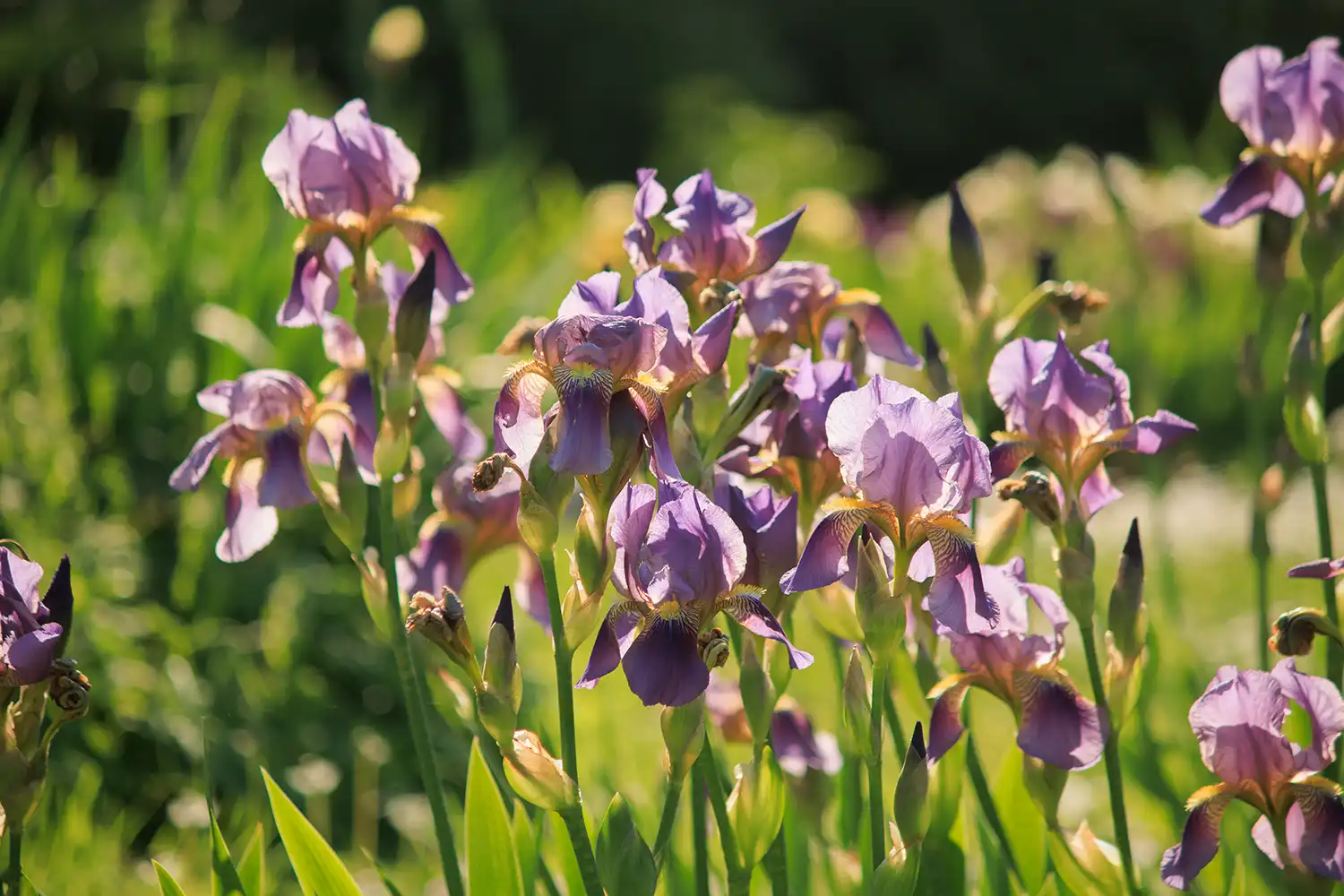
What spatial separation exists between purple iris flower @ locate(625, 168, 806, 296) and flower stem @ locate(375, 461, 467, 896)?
346mm

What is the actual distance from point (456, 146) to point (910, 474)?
32.0 feet

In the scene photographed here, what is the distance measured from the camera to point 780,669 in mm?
1176

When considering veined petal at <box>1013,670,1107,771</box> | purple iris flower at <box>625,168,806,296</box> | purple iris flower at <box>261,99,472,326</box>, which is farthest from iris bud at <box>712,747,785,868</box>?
purple iris flower at <box>261,99,472,326</box>

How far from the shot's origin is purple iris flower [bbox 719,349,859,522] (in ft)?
3.69

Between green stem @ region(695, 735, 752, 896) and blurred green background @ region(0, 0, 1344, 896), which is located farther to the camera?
blurred green background @ region(0, 0, 1344, 896)

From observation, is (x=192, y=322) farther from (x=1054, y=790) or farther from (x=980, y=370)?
(x=1054, y=790)

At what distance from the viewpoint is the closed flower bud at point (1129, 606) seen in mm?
1191

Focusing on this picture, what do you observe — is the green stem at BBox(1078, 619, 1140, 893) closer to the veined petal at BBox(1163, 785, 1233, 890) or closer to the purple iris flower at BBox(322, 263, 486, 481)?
the veined petal at BBox(1163, 785, 1233, 890)

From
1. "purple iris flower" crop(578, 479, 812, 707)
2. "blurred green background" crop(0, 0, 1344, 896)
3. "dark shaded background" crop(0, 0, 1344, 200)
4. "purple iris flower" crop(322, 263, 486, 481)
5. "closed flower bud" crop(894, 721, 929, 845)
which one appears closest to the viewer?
"purple iris flower" crop(578, 479, 812, 707)

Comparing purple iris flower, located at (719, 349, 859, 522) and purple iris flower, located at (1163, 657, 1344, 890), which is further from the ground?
purple iris flower, located at (719, 349, 859, 522)

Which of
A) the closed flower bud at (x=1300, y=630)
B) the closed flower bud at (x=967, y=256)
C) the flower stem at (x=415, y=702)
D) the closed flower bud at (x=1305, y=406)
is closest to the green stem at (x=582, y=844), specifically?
the flower stem at (x=415, y=702)

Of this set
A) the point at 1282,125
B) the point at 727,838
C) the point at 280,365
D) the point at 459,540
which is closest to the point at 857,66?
the point at 280,365

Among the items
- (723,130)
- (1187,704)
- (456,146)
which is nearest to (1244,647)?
(1187,704)

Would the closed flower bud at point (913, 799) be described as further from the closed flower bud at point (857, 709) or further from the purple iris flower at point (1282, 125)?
the purple iris flower at point (1282, 125)
